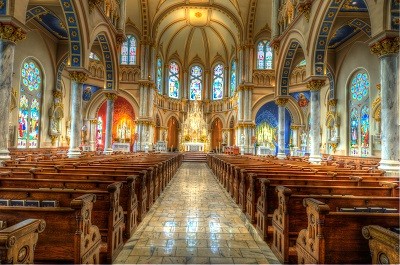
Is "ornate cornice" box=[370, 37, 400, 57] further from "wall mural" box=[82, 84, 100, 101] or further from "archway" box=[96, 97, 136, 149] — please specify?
"wall mural" box=[82, 84, 100, 101]

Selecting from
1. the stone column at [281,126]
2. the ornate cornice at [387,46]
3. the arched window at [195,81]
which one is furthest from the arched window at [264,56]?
the ornate cornice at [387,46]

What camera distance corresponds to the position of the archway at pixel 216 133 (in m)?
38.3

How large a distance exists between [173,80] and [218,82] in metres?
6.03

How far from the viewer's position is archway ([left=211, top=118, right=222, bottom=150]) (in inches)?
1508

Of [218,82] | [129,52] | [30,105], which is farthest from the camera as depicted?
[218,82]

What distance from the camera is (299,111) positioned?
30.2 metres

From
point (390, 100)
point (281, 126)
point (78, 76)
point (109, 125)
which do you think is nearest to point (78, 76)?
point (78, 76)

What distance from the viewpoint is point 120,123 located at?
3131cm

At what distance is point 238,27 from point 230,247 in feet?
94.8

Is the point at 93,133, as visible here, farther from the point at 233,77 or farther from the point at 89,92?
the point at 233,77

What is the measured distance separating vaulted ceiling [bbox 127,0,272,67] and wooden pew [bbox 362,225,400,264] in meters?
29.2

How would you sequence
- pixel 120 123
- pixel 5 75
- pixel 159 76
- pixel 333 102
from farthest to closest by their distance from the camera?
pixel 159 76, pixel 120 123, pixel 333 102, pixel 5 75

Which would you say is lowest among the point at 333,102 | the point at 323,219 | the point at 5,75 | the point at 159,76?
the point at 323,219

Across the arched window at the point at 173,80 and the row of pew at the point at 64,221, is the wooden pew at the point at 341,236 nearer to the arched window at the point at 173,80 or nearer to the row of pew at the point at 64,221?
A: the row of pew at the point at 64,221
